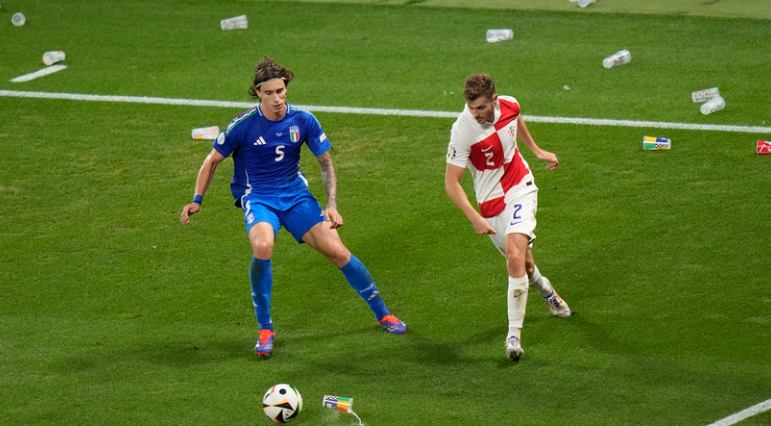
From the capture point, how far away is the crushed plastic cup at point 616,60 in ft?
42.2

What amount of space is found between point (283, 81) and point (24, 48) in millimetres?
9379

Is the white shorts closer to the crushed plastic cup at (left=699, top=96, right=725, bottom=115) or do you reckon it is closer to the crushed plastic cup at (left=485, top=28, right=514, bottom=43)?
the crushed plastic cup at (left=699, top=96, right=725, bottom=115)

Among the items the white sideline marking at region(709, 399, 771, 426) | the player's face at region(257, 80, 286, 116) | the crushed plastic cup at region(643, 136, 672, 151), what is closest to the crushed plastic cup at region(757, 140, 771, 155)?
the crushed plastic cup at region(643, 136, 672, 151)

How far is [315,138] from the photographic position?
7504 mm

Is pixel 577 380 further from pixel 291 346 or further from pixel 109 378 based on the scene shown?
pixel 109 378

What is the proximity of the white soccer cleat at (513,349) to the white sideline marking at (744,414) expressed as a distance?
1.47 metres

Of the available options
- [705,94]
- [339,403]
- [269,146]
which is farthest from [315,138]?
[705,94]

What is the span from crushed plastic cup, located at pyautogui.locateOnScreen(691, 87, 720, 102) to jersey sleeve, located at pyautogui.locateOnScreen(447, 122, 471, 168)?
5604mm

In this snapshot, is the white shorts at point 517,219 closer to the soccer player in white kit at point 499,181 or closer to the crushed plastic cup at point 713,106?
the soccer player in white kit at point 499,181

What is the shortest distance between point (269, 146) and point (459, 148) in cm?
147

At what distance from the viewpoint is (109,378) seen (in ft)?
23.8

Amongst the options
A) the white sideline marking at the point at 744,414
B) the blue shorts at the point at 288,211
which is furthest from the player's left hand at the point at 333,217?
the white sideline marking at the point at 744,414

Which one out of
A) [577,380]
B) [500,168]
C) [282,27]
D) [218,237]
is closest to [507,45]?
[282,27]

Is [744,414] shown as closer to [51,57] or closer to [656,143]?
[656,143]
